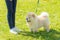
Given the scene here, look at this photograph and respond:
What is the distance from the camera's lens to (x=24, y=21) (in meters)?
5.82

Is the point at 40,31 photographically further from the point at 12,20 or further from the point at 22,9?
the point at 22,9

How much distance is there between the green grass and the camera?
4.92 meters

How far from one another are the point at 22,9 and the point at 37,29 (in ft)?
6.30

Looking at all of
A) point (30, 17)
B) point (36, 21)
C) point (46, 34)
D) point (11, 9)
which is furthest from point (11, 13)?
point (46, 34)

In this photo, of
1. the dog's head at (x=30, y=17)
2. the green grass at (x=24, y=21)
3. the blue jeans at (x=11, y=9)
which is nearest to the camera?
the blue jeans at (x=11, y=9)

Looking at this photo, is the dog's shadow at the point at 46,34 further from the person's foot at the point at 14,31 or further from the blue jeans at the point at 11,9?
the blue jeans at the point at 11,9

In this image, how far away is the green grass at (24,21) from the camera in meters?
4.92

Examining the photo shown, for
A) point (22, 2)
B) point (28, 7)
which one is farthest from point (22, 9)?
point (22, 2)

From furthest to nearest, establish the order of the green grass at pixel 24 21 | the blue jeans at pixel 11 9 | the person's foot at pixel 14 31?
the person's foot at pixel 14 31, the green grass at pixel 24 21, the blue jeans at pixel 11 9

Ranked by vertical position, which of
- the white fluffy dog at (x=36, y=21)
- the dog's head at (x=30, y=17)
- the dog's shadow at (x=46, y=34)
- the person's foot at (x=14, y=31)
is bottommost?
the dog's shadow at (x=46, y=34)

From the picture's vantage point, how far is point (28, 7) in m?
7.05

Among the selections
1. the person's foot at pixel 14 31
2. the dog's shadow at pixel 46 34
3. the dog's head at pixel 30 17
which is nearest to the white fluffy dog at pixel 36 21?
the dog's head at pixel 30 17

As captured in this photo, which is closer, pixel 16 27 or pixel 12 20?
pixel 12 20

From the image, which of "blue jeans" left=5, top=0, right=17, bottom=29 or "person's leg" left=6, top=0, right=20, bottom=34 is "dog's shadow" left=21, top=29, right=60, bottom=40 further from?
"blue jeans" left=5, top=0, right=17, bottom=29
